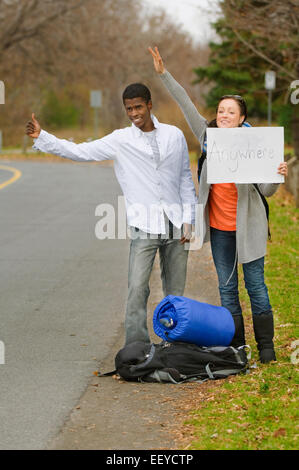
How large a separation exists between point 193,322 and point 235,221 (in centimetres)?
77

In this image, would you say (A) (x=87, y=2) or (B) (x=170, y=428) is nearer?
(B) (x=170, y=428)

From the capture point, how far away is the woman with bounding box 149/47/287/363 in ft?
20.0

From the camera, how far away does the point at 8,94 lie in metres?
51.6

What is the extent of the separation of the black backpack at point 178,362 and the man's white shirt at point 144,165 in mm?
814

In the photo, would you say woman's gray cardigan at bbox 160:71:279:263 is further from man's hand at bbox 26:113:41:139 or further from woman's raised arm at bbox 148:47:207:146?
man's hand at bbox 26:113:41:139

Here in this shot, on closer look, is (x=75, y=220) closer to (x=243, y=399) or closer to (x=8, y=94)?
(x=243, y=399)

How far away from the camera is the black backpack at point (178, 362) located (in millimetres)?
6020

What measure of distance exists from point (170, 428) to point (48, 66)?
44.5m

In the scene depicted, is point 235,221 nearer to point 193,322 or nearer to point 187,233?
point 187,233

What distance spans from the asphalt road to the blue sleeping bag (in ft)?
2.32

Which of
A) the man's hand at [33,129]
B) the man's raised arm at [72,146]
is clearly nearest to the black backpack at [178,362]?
the man's raised arm at [72,146]

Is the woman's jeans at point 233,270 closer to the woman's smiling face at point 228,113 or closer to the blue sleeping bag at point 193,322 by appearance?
the blue sleeping bag at point 193,322

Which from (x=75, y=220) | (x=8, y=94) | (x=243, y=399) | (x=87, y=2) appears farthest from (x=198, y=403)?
(x=8, y=94)

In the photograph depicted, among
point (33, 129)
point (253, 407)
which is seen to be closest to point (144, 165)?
point (33, 129)
